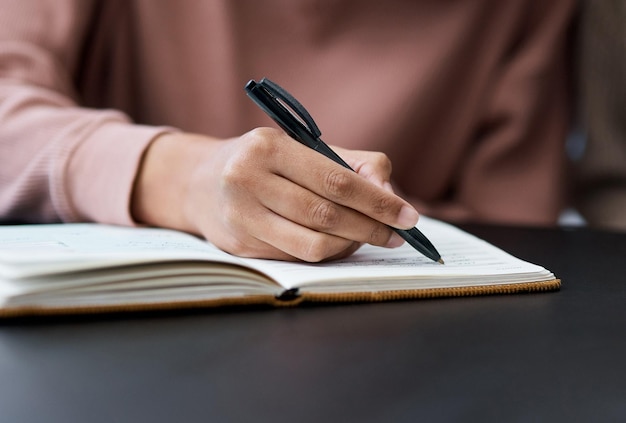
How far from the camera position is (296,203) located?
52 cm

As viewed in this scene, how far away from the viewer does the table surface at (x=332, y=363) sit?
0.32 metres

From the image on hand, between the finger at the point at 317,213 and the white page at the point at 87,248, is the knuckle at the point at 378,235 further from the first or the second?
the white page at the point at 87,248

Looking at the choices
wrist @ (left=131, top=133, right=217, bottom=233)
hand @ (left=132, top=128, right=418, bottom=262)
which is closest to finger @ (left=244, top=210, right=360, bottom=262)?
hand @ (left=132, top=128, right=418, bottom=262)

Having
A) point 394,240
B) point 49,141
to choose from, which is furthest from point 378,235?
point 49,141

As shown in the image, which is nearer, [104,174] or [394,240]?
[394,240]

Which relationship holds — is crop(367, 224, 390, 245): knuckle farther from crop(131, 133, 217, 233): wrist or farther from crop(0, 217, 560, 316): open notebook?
crop(131, 133, 217, 233): wrist

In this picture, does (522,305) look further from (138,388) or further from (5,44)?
(5,44)

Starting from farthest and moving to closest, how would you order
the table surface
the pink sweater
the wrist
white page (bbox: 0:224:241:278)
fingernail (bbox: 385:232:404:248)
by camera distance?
the pink sweater → the wrist → fingernail (bbox: 385:232:404:248) → white page (bbox: 0:224:241:278) → the table surface

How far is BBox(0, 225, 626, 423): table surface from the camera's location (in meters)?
0.32

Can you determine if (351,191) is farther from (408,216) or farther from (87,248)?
(87,248)

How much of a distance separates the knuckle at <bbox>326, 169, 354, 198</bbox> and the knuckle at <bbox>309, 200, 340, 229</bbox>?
11 mm

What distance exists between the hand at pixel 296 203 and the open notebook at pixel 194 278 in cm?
2

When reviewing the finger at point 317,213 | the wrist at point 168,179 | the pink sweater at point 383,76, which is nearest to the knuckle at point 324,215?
the finger at point 317,213

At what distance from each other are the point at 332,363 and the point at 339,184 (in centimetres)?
17
